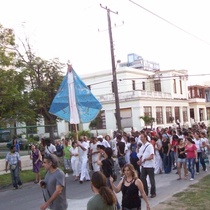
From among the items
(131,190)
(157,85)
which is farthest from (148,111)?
(131,190)

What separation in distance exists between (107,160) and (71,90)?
18.1 ft

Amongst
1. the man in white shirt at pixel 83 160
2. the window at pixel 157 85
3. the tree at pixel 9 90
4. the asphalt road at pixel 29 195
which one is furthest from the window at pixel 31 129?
the window at pixel 157 85

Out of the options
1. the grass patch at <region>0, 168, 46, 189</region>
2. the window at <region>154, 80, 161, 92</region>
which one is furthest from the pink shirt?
the window at <region>154, 80, 161, 92</region>

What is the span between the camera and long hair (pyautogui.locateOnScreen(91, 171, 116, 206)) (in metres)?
4.14

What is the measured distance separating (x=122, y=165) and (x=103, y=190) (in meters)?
10.0

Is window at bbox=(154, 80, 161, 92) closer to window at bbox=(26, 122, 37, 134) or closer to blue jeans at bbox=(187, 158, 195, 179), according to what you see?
window at bbox=(26, 122, 37, 134)

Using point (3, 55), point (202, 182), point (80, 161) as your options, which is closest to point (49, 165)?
point (202, 182)

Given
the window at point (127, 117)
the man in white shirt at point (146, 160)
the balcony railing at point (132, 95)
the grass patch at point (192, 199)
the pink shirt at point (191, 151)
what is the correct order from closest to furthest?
1. the grass patch at point (192, 199)
2. the man in white shirt at point (146, 160)
3. the pink shirt at point (191, 151)
4. the balcony railing at point (132, 95)
5. the window at point (127, 117)

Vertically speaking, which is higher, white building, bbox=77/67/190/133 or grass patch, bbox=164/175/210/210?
white building, bbox=77/67/190/133

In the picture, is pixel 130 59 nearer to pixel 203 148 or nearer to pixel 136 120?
pixel 136 120

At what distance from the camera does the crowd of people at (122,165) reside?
5344 mm

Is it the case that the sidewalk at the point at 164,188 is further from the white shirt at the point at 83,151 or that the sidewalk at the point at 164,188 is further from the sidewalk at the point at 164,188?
the white shirt at the point at 83,151

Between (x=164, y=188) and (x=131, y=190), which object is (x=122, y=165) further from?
(x=131, y=190)

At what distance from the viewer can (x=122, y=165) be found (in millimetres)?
14102
